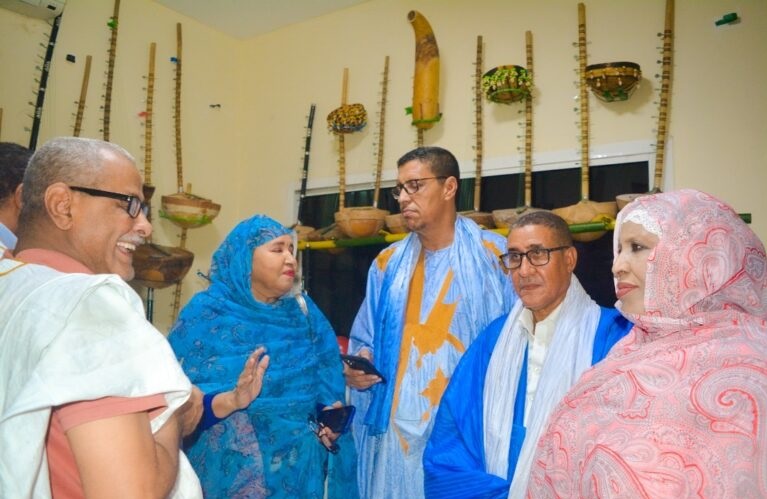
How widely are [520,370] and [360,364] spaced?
661 mm

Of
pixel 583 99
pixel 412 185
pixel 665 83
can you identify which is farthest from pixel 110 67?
pixel 665 83

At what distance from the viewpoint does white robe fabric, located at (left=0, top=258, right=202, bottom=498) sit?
0.80 meters

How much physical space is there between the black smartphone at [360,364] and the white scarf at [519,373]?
1.75ft

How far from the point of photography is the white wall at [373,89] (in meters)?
3.19

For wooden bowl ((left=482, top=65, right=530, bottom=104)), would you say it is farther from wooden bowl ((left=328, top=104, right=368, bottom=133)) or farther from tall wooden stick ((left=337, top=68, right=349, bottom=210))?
tall wooden stick ((left=337, top=68, right=349, bottom=210))

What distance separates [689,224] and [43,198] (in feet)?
4.16

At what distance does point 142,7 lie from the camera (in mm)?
4422

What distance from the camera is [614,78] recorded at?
316 cm

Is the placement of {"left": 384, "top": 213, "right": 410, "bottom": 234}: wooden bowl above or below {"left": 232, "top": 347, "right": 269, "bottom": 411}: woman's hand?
above

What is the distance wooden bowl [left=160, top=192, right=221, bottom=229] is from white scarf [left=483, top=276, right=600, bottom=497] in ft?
9.28

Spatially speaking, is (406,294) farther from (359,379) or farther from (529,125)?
(529,125)

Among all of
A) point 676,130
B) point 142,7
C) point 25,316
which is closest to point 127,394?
point 25,316

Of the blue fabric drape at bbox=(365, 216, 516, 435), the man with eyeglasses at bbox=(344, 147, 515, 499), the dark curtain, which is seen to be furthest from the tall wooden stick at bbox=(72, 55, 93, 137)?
the blue fabric drape at bbox=(365, 216, 516, 435)

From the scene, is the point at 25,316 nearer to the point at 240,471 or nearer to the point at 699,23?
the point at 240,471
